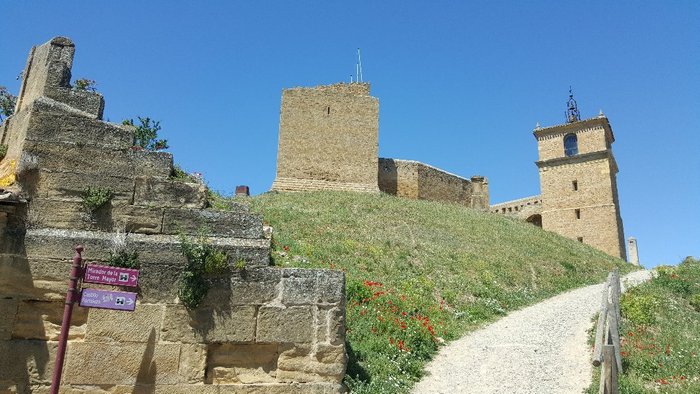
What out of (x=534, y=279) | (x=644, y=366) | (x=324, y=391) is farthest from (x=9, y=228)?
(x=534, y=279)

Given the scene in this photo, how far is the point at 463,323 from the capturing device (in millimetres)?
12961

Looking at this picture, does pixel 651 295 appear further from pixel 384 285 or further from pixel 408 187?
pixel 408 187

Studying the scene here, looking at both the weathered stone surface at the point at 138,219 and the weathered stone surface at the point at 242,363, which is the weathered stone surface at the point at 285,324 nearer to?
the weathered stone surface at the point at 242,363

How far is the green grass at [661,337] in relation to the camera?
26.3ft

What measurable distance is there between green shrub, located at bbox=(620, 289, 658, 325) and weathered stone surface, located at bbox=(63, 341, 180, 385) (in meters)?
10.8

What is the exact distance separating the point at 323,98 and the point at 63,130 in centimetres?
2944

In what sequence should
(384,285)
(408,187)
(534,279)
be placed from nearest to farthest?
(384,285) < (534,279) < (408,187)

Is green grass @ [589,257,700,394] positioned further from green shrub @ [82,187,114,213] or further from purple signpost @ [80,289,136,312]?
green shrub @ [82,187,114,213]

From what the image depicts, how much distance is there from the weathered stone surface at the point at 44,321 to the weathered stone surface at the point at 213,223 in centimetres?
118

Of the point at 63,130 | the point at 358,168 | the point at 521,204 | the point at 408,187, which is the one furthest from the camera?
the point at 521,204

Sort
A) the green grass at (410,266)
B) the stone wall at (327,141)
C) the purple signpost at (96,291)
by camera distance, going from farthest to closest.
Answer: the stone wall at (327,141) < the green grass at (410,266) < the purple signpost at (96,291)

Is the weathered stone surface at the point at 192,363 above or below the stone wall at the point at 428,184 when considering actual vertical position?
below

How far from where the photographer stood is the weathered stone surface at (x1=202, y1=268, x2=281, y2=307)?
5.04 m

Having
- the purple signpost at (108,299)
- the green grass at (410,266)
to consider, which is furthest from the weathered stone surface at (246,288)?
the green grass at (410,266)
